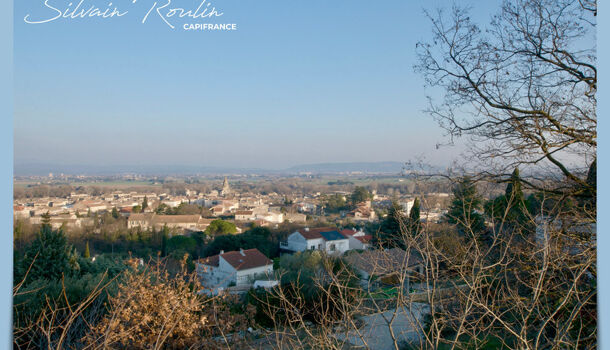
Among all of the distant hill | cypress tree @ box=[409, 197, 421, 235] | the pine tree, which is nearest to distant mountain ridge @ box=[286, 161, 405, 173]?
the distant hill

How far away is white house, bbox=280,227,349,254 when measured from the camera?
14219 millimetres

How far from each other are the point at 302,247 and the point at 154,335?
36.8 feet

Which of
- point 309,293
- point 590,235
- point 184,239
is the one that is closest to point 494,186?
point 590,235

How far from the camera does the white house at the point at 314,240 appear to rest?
46.6ft

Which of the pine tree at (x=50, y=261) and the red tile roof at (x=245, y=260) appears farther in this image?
the red tile roof at (x=245, y=260)

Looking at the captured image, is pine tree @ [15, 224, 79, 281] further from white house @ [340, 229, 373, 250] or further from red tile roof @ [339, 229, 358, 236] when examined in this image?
red tile roof @ [339, 229, 358, 236]

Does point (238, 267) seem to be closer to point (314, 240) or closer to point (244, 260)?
point (244, 260)

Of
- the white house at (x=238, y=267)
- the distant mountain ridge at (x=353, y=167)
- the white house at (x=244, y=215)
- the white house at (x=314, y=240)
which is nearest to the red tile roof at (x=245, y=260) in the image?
the white house at (x=238, y=267)

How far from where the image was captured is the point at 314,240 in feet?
47.0

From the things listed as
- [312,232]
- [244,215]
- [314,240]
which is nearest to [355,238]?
[312,232]

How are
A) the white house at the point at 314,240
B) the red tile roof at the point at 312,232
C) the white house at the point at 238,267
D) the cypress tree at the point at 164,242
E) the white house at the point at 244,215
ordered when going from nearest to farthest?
the white house at the point at 238,267
the cypress tree at the point at 164,242
the white house at the point at 314,240
the red tile roof at the point at 312,232
the white house at the point at 244,215

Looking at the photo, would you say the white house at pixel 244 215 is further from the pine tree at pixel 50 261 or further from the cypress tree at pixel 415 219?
the cypress tree at pixel 415 219

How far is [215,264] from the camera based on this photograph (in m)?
12.7

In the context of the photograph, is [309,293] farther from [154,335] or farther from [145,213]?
[145,213]
